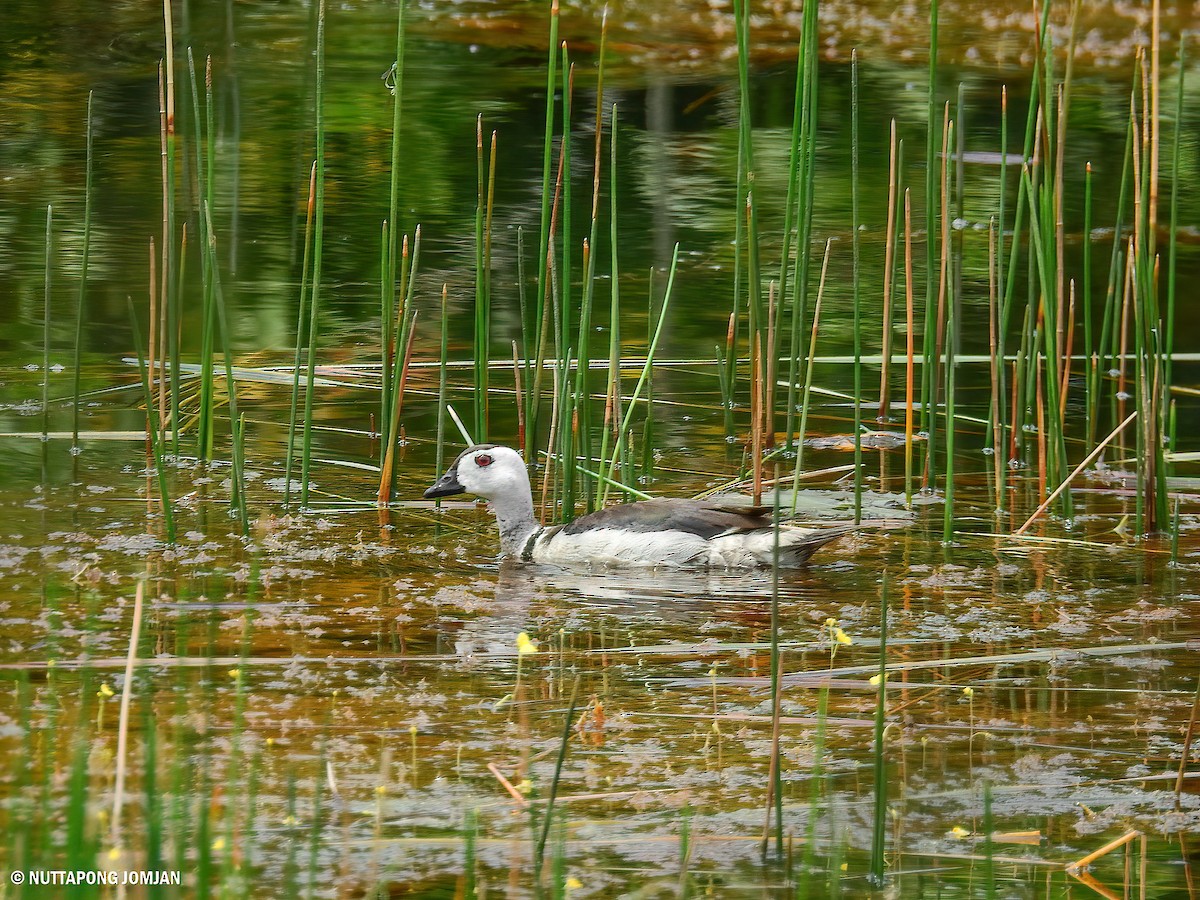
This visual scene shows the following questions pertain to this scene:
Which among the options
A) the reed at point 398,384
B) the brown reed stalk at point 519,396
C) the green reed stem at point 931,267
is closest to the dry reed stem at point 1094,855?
the green reed stem at point 931,267

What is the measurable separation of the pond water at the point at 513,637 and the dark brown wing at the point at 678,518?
197mm

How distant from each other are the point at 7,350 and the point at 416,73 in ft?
30.9

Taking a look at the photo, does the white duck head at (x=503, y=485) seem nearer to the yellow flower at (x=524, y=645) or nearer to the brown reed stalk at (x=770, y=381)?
the brown reed stalk at (x=770, y=381)

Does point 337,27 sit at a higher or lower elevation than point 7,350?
higher

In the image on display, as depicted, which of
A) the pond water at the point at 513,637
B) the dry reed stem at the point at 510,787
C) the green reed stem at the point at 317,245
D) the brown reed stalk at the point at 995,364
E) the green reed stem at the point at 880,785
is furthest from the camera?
the brown reed stalk at the point at 995,364

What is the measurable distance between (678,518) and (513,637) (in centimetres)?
109

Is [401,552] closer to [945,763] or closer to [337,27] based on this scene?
[945,763]

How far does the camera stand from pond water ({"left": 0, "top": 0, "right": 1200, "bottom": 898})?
12.5 ft

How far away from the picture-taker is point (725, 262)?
1162 cm

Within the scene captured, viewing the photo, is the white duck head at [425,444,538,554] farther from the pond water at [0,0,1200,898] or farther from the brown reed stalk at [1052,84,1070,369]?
the brown reed stalk at [1052,84,1070,369]

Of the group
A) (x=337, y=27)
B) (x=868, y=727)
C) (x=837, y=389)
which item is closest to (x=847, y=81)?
(x=337, y=27)

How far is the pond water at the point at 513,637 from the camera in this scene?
3.81 m

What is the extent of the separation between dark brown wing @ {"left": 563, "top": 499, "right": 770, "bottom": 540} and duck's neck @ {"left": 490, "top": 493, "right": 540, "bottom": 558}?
1.26 ft

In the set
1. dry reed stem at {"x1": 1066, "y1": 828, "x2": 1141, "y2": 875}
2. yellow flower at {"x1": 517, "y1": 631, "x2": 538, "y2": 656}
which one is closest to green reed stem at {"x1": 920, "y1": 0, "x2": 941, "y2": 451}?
yellow flower at {"x1": 517, "y1": 631, "x2": 538, "y2": 656}
